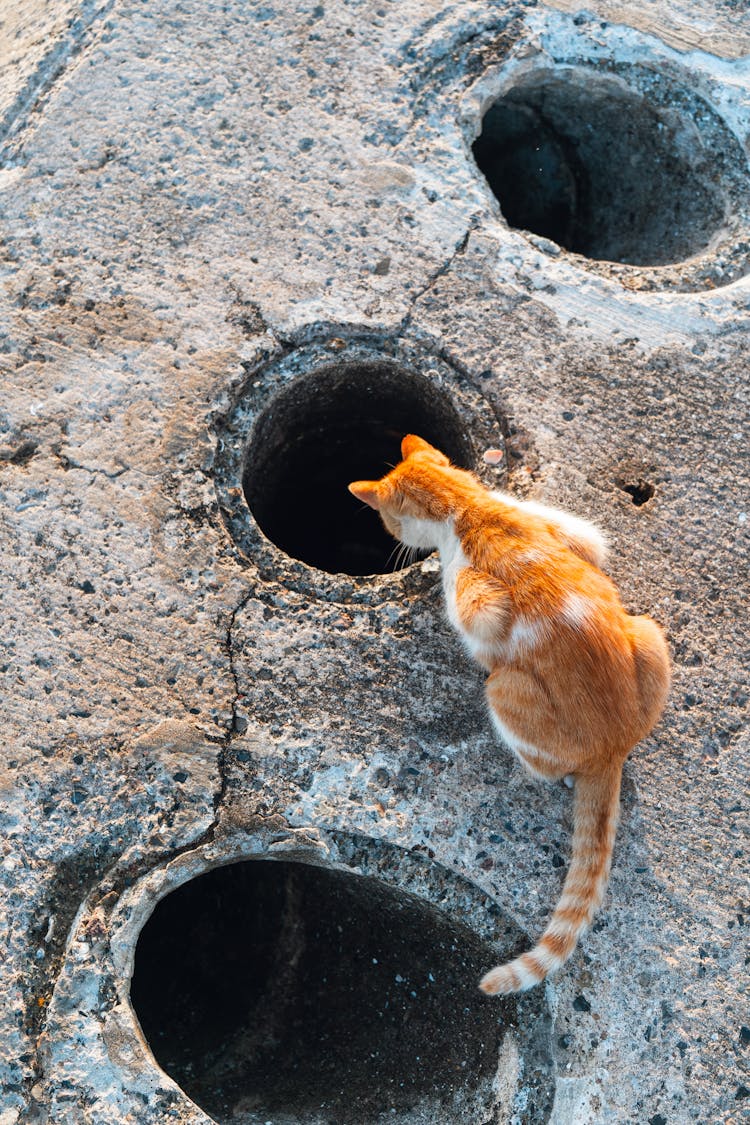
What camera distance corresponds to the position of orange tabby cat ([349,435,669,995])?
8.86 feet

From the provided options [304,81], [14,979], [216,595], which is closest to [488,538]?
[216,595]

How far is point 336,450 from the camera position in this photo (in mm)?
4273

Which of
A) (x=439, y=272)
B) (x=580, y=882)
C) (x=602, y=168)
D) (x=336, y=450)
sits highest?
(x=439, y=272)

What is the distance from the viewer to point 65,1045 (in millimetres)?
2684

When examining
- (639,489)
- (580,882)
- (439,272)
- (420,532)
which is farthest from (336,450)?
(580,882)

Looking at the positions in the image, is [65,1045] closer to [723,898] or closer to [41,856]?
[41,856]

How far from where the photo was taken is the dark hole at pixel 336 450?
361cm

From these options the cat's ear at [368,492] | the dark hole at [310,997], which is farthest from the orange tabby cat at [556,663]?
the dark hole at [310,997]

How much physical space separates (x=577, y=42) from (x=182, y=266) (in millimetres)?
1974

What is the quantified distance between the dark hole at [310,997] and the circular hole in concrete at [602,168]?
3.08m

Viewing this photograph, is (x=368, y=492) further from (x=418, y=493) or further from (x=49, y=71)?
(x=49, y=71)

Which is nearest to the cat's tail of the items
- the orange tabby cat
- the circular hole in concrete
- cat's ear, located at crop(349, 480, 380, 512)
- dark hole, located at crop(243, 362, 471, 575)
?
the orange tabby cat

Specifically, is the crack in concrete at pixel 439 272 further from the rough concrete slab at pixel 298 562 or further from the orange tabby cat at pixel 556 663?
the orange tabby cat at pixel 556 663

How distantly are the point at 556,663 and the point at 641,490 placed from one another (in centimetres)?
99
